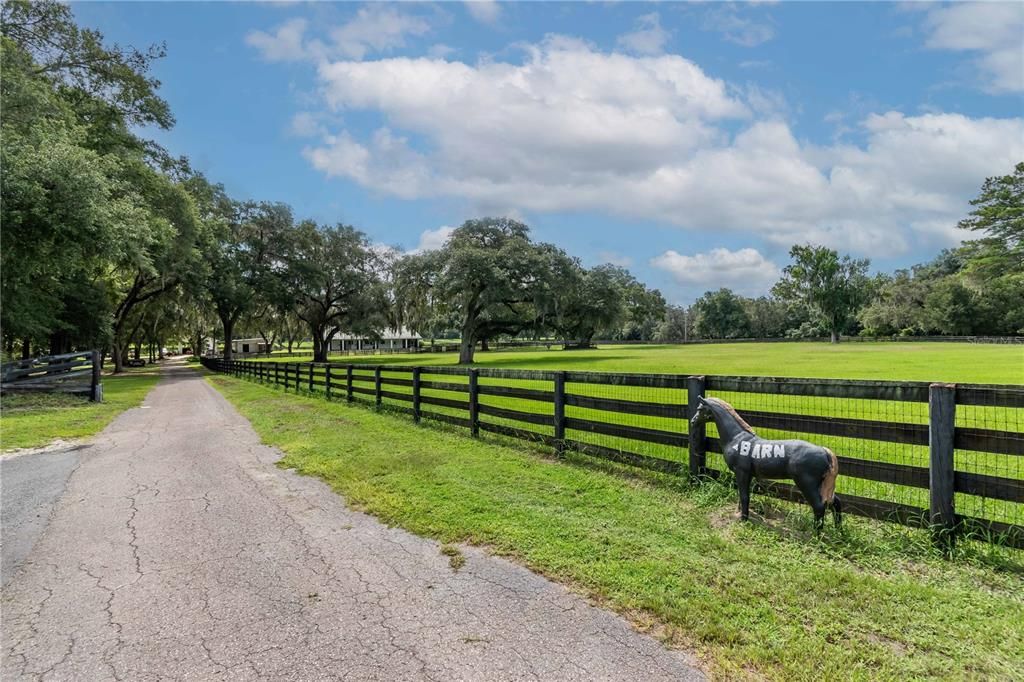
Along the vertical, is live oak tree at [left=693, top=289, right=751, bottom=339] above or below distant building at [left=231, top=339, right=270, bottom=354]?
above

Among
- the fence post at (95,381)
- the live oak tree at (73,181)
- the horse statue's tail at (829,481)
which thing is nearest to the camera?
the horse statue's tail at (829,481)

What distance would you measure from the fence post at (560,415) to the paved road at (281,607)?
9.01 feet

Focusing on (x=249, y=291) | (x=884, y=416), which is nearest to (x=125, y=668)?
(x=884, y=416)

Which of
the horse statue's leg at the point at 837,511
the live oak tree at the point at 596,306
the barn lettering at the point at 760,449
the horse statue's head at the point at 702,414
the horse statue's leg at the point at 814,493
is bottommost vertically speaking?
the horse statue's leg at the point at 837,511

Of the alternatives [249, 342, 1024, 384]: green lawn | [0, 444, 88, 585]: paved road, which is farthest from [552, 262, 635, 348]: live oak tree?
[0, 444, 88, 585]: paved road

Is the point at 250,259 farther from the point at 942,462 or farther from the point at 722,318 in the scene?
the point at 722,318

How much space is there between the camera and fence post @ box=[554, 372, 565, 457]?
22.1ft

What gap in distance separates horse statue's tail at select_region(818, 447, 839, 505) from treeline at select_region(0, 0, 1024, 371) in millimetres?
16265

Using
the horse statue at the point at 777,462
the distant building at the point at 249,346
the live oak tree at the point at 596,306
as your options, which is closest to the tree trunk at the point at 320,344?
the live oak tree at the point at 596,306

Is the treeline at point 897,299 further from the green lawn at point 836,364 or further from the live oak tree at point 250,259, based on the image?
the live oak tree at point 250,259

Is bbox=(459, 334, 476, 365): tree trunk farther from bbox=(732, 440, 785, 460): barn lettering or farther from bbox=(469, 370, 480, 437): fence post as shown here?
bbox=(732, 440, 785, 460): barn lettering

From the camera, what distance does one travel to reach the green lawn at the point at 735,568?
2.57 meters

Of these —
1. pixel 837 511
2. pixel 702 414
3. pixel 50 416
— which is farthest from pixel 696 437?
pixel 50 416

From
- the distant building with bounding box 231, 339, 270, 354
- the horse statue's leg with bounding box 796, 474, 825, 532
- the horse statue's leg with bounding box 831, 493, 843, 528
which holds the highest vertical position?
the horse statue's leg with bounding box 796, 474, 825, 532
